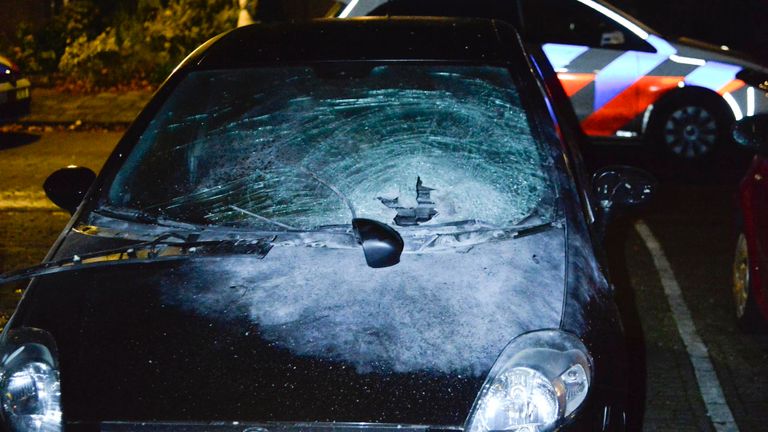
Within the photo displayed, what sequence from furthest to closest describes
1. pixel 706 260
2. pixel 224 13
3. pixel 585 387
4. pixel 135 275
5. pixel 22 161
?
1. pixel 224 13
2. pixel 22 161
3. pixel 706 260
4. pixel 135 275
5. pixel 585 387

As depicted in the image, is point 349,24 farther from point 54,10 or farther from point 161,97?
point 54,10

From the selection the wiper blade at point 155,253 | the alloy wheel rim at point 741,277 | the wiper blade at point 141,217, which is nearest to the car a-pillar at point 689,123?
the alloy wheel rim at point 741,277

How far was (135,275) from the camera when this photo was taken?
127 inches

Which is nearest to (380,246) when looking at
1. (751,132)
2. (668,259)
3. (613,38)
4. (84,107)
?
(751,132)

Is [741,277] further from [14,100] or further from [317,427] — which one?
[14,100]

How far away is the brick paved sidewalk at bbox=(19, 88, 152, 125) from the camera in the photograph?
12656mm

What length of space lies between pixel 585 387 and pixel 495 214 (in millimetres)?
795

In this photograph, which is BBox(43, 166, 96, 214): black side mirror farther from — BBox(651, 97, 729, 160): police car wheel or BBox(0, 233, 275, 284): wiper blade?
BBox(651, 97, 729, 160): police car wheel

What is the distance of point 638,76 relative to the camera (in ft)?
32.4

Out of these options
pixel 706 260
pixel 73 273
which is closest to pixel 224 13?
pixel 706 260

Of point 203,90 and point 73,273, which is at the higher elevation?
point 203,90

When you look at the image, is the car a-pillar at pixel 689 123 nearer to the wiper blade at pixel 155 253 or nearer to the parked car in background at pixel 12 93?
the parked car in background at pixel 12 93

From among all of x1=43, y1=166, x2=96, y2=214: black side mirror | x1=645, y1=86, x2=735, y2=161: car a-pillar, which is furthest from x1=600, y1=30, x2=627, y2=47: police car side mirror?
x1=43, y1=166, x2=96, y2=214: black side mirror

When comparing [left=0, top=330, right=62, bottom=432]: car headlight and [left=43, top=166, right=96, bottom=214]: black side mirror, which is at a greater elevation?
[left=43, top=166, right=96, bottom=214]: black side mirror
